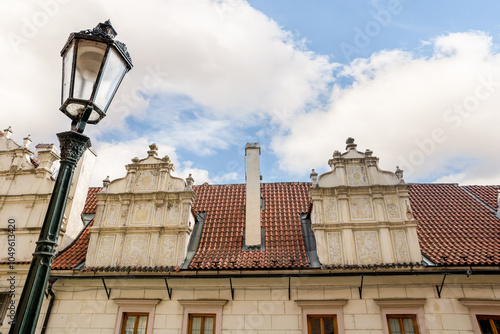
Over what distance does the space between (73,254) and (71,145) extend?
8.61 metres

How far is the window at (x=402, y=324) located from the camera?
819cm

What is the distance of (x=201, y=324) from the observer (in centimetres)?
871

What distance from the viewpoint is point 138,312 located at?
8.89 m

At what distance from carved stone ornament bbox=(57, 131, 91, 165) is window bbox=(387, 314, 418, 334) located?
8.53m

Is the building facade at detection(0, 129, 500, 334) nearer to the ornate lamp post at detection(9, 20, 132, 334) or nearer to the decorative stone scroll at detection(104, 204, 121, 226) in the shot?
the decorative stone scroll at detection(104, 204, 121, 226)

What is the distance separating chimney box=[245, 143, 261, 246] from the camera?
10.5m

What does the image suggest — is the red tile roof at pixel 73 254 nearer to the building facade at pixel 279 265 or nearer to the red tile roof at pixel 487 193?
the building facade at pixel 279 265

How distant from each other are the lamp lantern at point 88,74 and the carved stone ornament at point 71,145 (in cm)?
10

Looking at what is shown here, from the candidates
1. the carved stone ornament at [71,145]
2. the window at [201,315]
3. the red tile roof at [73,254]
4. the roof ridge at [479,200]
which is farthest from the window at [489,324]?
the red tile roof at [73,254]

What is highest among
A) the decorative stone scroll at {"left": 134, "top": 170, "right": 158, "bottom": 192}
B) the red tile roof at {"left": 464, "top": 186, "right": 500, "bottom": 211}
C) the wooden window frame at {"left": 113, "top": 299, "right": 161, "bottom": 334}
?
the red tile roof at {"left": 464, "top": 186, "right": 500, "bottom": 211}

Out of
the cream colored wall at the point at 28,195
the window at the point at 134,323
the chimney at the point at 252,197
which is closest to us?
the window at the point at 134,323

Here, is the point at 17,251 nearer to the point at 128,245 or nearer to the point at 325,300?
the point at 128,245

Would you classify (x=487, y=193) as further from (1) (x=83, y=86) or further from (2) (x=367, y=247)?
(1) (x=83, y=86)

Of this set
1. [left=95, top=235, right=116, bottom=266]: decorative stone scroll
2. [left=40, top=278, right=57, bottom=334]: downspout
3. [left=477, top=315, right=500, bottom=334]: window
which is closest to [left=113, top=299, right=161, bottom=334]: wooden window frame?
[left=95, top=235, right=116, bottom=266]: decorative stone scroll
